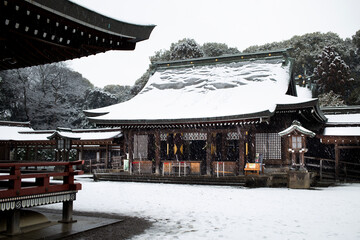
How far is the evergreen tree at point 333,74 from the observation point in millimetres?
35250

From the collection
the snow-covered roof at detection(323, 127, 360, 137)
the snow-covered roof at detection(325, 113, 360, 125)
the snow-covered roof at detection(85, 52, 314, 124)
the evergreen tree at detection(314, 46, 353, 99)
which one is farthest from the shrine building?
the evergreen tree at detection(314, 46, 353, 99)

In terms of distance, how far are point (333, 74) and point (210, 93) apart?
Result: 20931mm

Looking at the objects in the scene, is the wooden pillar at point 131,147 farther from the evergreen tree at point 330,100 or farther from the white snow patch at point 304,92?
the evergreen tree at point 330,100

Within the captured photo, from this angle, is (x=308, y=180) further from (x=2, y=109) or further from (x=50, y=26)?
(x=2, y=109)

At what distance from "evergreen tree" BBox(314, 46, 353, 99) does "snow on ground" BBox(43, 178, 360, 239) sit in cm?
Result: 2637

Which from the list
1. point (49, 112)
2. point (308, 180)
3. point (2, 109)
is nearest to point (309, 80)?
point (308, 180)

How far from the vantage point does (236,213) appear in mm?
8578

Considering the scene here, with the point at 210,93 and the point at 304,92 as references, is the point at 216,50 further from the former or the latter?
the point at 210,93

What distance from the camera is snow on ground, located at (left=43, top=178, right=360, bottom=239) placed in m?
6.40

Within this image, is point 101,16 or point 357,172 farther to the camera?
point 357,172

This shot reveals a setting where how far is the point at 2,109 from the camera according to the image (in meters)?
36.4

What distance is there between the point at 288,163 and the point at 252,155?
187 centimetres

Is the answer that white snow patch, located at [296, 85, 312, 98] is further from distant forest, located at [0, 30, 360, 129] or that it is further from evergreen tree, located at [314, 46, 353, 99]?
evergreen tree, located at [314, 46, 353, 99]

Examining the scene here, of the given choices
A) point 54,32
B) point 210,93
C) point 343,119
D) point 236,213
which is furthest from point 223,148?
point 54,32
